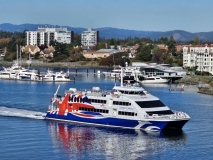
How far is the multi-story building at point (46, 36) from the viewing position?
352 feet

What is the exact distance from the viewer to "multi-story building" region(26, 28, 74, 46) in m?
107

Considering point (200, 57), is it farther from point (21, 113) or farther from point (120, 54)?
point (21, 113)

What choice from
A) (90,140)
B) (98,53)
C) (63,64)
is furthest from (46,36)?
(90,140)

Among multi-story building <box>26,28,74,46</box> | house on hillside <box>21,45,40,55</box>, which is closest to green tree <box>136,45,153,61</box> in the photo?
house on hillside <box>21,45,40,55</box>

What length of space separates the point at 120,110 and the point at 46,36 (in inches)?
3421

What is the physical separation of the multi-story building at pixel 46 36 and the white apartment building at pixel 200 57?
145 feet

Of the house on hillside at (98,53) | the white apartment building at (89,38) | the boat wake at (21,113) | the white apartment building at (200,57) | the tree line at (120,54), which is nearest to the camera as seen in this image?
the boat wake at (21,113)

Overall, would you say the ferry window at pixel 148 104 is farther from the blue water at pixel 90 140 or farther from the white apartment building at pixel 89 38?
the white apartment building at pixel 89 38

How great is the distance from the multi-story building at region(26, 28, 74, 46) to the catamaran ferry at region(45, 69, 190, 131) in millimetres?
82527

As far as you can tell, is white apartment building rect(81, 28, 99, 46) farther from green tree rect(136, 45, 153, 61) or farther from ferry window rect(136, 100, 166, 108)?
ferry window rect(136, 100, 166, 108)

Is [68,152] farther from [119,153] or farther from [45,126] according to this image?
[45,126]

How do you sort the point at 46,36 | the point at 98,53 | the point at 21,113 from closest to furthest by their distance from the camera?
the point at 21,113
the point at 98,53
the point at 46,36

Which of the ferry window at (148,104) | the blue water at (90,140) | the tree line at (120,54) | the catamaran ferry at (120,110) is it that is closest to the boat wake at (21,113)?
the blue water at (90,140)

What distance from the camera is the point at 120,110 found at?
2378cm
